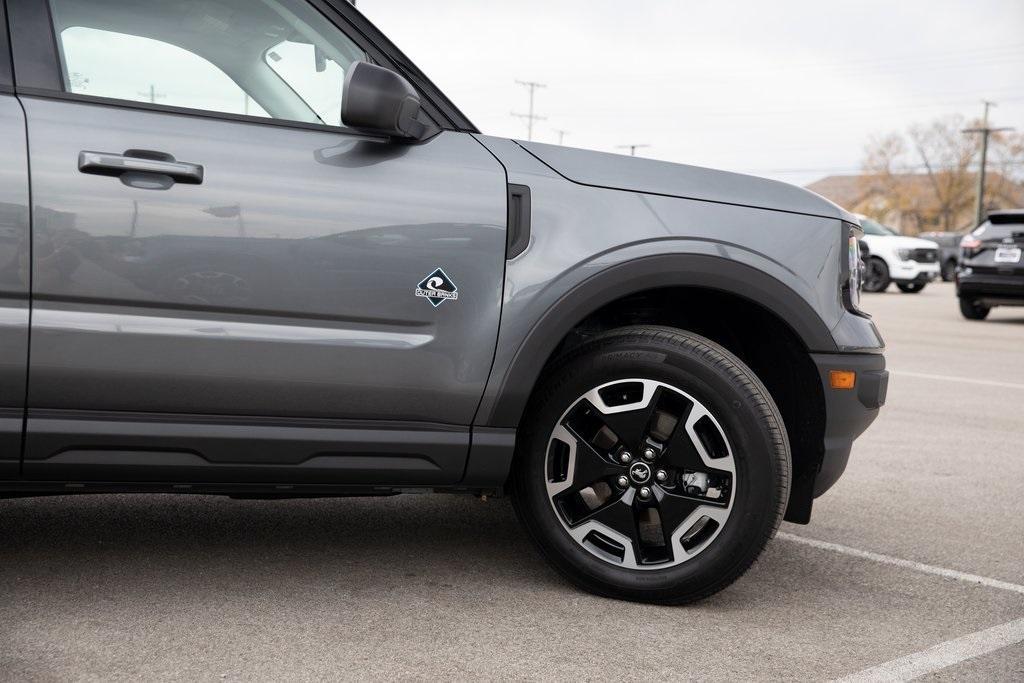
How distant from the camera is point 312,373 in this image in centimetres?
305

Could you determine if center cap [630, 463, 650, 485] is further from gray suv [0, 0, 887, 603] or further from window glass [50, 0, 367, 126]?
window glass [50, 0, 367, 126]

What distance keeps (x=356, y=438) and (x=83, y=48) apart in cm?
132

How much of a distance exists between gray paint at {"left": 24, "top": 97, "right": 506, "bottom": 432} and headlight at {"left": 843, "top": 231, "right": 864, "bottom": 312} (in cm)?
114

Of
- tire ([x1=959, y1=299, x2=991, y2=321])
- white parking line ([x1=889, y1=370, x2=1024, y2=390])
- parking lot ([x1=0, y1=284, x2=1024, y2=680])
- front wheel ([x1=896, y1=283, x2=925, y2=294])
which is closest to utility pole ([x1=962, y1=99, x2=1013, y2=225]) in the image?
front wheel ([x1=896, y1=283, x2=925, y2=294])

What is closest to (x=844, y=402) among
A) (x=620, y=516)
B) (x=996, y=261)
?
(x=620, y=516)

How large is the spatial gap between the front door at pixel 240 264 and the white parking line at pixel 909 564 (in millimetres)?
1668

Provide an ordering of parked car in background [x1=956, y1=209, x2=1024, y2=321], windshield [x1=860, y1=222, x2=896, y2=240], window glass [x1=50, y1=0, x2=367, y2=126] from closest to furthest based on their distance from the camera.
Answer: window glass [x1=50, y1=0, x2=367, y2=126], parked car in background [x1=956, y1=209, x2=1024, y2=321], windshield [x1=860, y1=222, x2=896, y2=240]

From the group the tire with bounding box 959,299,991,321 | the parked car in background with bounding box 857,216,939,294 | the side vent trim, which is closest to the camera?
the side vent trim

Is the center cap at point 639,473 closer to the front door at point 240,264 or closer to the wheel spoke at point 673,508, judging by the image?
the wheel spoke at point 673,508

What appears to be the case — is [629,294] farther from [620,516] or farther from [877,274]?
[877,274]

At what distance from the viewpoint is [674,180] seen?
3.36 meters

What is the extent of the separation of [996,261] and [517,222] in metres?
13.0

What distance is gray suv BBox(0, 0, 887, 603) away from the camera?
2.93 m

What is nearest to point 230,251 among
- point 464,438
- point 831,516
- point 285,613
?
point 464,438
